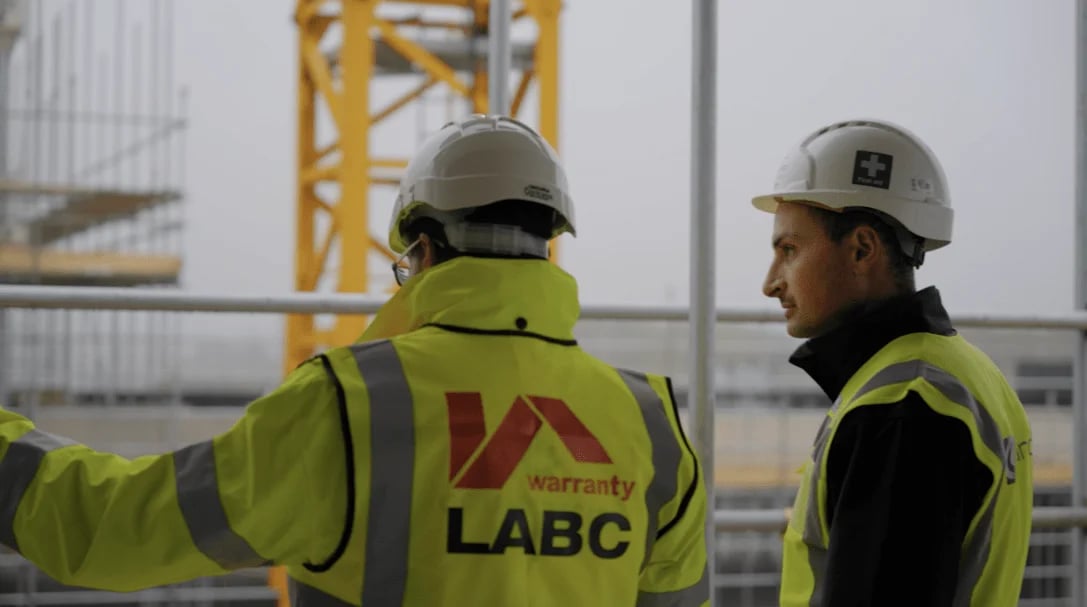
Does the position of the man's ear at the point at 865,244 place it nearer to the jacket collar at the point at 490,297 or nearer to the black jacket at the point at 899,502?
the black jacket at the point at 899,502

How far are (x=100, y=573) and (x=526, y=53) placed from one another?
8.94 metres

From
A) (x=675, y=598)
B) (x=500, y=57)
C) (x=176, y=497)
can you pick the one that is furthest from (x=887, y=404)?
(x=500, y=57)

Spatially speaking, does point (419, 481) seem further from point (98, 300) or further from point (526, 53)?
point (526, 53)

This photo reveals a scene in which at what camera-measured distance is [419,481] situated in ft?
3.82

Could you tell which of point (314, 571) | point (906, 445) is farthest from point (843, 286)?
point (314, 571)

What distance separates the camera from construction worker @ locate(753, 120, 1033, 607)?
52.0 inches

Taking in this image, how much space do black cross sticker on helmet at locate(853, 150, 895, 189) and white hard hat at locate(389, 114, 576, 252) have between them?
1.55 feet

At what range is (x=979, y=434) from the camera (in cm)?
138

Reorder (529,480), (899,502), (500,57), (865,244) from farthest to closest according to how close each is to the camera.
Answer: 1. (500,57)
2. (865,244)
3. (899,502)
4. (529,480)

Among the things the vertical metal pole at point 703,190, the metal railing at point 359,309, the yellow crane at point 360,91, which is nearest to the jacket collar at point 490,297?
the vertical metal pole at point 703,190

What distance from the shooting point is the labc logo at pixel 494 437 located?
1183 mm

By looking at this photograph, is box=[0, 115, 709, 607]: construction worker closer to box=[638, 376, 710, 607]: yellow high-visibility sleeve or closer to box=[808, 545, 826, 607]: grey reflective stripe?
box=[638, 376, 710, 607]: yellow high-visibility sleeve

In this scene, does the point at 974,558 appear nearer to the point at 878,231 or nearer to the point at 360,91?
the point at 878,231

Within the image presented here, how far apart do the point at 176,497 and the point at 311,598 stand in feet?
0.59
